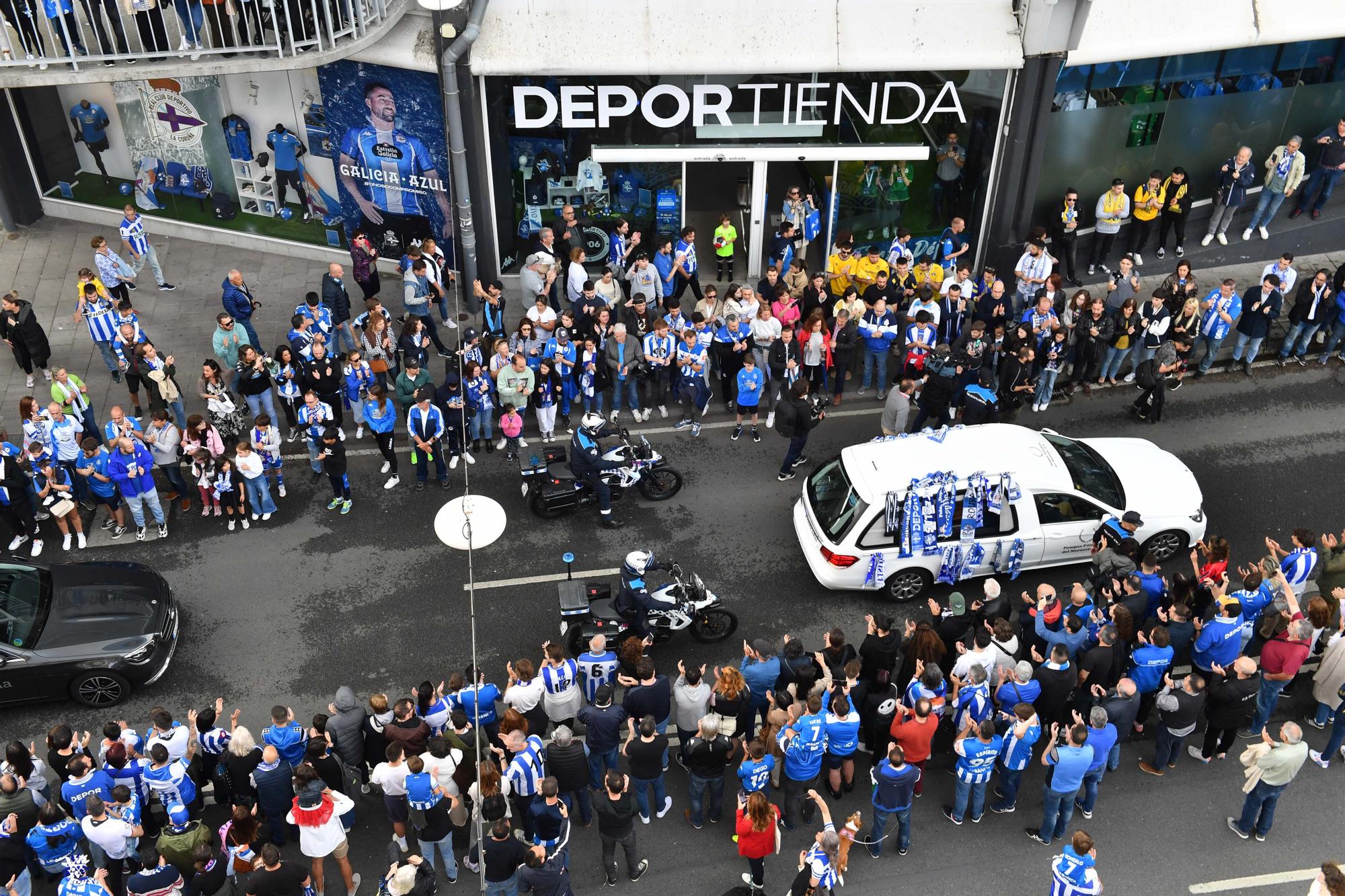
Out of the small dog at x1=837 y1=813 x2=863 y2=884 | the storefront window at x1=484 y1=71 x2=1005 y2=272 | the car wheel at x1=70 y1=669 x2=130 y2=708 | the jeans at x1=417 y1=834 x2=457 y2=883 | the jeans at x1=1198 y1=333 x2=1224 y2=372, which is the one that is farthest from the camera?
the storefront window at x1=484 y1=71 x2=1005 y2=272

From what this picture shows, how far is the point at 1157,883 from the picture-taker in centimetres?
1108

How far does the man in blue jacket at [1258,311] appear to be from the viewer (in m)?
17.2

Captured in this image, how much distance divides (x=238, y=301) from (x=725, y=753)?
10157 millimetres

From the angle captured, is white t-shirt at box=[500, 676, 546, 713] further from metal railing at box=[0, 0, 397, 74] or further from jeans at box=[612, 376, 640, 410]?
metal railing at box=[0, 0, 397, 74]

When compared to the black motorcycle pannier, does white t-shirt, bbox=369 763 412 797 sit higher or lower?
higher

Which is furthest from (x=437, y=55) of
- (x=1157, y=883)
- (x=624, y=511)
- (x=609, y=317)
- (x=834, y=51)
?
(x=1157, y=883)

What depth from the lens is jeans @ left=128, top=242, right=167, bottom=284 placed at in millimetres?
19375

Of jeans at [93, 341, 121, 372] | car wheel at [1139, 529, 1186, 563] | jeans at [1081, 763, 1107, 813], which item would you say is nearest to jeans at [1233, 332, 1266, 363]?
car wheel at [1139, 529, 1186, 563]

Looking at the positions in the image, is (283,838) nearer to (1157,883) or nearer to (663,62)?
(1157,883)

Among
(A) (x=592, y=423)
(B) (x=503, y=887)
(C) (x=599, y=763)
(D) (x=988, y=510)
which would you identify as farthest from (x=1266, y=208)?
(B) (x=503, y=887)

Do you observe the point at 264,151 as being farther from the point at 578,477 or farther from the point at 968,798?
the point at 968,798

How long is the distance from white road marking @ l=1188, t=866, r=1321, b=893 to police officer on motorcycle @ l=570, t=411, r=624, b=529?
24.5 ft

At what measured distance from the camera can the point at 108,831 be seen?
10195 mm

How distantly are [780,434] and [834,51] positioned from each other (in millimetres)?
5991
